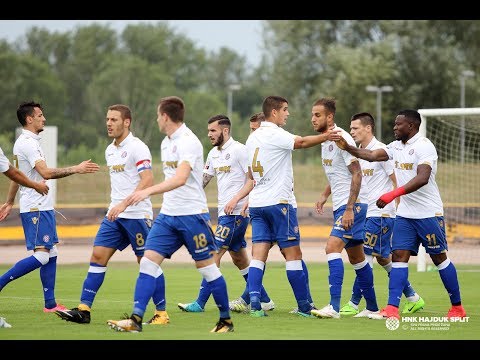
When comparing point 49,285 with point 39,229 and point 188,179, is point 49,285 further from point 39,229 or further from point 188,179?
point 188,179

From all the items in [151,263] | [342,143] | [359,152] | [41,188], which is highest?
[342,143]

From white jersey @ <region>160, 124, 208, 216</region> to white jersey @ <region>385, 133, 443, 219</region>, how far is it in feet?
9.38

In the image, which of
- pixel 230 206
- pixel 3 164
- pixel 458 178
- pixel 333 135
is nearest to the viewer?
pixel 3 164

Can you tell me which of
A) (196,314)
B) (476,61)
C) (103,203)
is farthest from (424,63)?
(196,314)

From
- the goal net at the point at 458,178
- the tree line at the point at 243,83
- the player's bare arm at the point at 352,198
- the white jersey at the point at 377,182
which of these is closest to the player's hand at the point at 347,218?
the player's bare arm at the point at 352,198

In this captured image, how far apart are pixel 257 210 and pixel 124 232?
1665mm

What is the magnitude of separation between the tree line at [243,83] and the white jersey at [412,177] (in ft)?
93.9

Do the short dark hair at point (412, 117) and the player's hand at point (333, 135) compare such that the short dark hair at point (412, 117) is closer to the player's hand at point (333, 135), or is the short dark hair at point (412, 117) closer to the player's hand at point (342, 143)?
the player's hand at point (342, 143)

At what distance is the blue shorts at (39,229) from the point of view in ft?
42.0

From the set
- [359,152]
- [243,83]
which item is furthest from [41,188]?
[243,83]

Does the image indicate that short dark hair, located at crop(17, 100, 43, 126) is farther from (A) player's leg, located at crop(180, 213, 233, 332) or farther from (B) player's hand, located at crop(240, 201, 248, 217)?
(A) player's leg, located at crop(180, 213, 233, 332)

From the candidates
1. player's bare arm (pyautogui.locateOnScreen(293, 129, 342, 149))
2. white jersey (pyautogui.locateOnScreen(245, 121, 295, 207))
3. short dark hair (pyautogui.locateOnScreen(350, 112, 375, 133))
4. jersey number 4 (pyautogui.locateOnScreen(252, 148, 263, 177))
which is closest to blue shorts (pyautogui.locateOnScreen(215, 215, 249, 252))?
white jersey (pyautogui.locateOnScreen(245, 121, 295, 207))

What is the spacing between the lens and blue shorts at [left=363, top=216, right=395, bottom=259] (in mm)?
13594

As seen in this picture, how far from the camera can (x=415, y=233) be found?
1222 centimetres
